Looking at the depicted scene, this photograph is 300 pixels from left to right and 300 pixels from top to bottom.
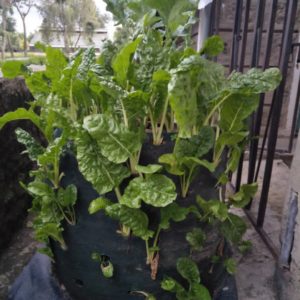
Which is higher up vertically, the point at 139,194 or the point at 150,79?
the point at 150,79

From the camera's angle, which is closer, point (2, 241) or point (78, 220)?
point (78, 220)

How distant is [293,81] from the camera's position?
9.11 feet

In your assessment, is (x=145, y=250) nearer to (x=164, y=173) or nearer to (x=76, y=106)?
(x=164, y=173)

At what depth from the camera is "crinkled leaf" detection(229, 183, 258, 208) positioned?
0.86 m

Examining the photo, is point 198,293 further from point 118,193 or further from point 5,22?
point 5,22

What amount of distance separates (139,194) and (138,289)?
0.94 feet

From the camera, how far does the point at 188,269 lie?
77 centimetres

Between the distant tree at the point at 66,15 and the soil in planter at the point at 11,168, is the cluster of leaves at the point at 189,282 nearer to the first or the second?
the soil in planter at the point at 11,168

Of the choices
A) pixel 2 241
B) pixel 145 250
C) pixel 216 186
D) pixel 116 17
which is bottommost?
pixel 2 241

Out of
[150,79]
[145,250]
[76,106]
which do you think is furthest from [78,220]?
[150,79]

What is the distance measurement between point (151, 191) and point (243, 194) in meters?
0.33

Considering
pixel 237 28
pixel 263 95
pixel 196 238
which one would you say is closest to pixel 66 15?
pixel 237 28

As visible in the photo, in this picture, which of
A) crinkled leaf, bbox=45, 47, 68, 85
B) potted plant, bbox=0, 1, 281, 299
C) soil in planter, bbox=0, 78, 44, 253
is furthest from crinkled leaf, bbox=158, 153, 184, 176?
soil in planter, bbox=0, 78, 44, 253

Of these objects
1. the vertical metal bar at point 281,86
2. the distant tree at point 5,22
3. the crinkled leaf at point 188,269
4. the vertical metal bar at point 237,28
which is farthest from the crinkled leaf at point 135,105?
the distant tree at point 5,22
